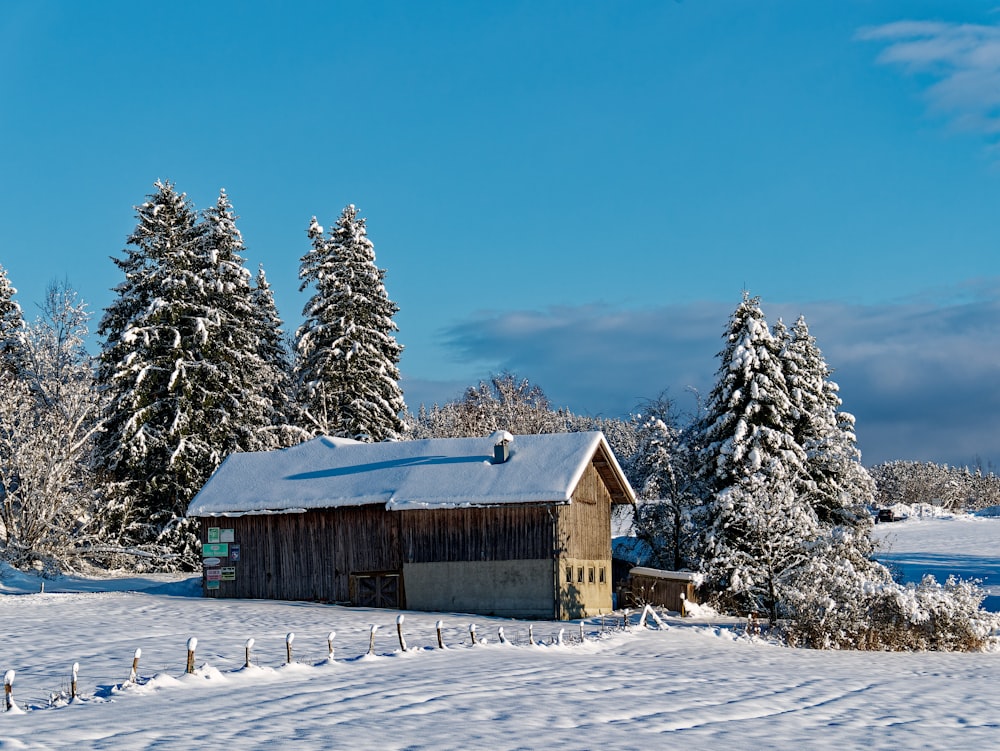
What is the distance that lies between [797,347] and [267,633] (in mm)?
27485

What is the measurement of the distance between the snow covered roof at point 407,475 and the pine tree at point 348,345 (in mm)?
8784

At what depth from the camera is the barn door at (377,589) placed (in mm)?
36281

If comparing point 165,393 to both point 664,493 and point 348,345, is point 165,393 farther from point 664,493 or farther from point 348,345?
point 664,493

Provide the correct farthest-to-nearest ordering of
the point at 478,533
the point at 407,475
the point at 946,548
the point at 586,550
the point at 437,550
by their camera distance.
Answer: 1. the point at 946,548
2. the point at 407,475
3. the point at 586,550
4. the point at 437,550
5. the point at 478,533

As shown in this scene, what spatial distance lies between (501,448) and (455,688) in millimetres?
18795

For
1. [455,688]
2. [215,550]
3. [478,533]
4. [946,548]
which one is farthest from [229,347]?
[946,548]

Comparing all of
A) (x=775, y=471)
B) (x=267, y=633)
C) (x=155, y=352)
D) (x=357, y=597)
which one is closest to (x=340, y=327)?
(x=155, y=352)

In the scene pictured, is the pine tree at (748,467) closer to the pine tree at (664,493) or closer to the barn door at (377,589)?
the pine tree at (664,493)

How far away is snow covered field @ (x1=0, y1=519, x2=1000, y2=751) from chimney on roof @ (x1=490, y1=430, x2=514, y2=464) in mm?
5957

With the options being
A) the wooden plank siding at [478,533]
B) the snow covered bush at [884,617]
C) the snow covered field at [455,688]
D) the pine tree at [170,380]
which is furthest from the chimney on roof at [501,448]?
the pine tree at [170,380]

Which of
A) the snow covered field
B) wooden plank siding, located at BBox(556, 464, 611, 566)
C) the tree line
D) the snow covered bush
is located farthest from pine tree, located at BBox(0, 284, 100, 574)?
the snow covered bush

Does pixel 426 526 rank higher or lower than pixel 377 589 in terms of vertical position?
higher

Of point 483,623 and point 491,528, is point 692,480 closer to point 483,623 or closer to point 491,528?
point 491,528

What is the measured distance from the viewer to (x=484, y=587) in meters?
35.1
